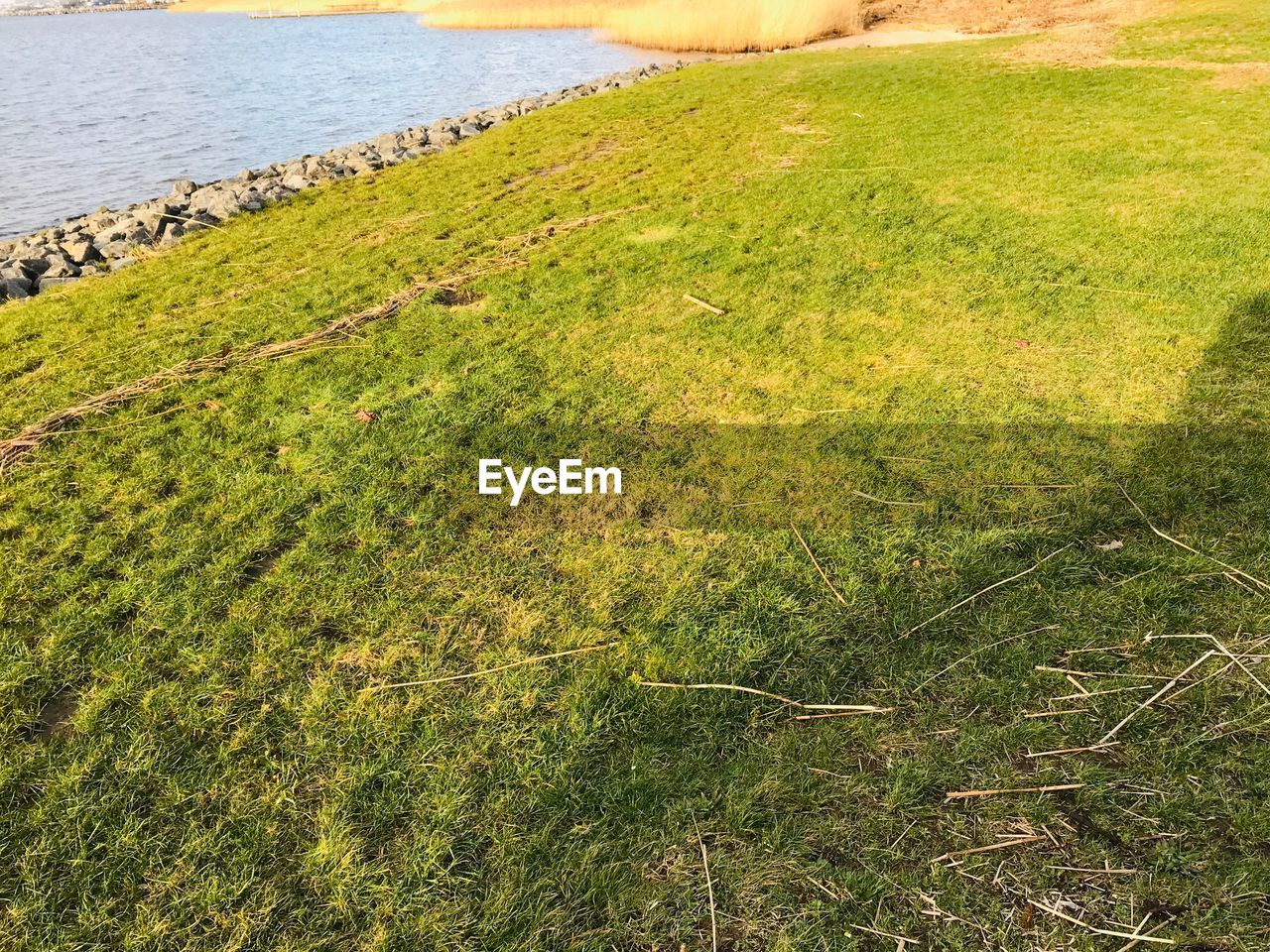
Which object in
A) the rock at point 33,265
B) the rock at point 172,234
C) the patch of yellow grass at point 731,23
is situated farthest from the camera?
the patch of yellow grass at point 731,23

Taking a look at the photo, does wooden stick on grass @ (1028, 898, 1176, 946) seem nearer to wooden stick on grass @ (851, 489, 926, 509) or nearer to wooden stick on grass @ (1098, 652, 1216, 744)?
wooden stick on grass @ (1098, 652, 1216, 744)

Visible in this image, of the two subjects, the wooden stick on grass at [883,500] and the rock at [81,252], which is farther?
the rock at [81,252]

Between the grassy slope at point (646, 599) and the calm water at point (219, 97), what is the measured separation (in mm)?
7980

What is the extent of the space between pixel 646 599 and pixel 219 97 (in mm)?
22800

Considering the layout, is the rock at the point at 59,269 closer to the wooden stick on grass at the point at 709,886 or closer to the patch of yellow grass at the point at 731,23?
the wooden stick on grass at the point at 709,886

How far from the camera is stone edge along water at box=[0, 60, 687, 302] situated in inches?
274

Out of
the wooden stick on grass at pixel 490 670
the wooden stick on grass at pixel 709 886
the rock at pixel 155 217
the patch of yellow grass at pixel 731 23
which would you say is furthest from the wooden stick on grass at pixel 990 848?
the patch of yellow grass at pixel 731 23

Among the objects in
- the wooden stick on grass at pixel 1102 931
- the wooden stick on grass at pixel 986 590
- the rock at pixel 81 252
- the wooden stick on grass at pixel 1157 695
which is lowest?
the wooden stick on grass at pixel 1102 931

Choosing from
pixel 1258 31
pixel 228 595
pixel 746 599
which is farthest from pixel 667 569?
pixel 1258 31
